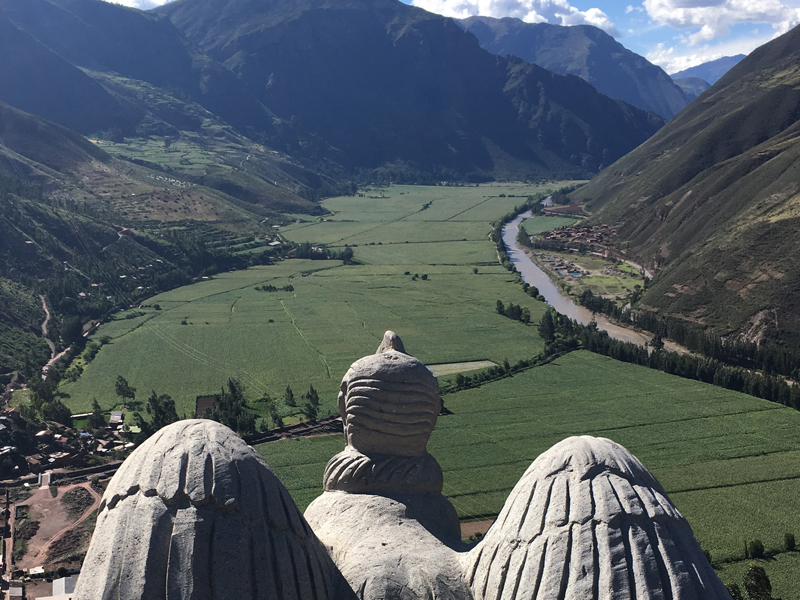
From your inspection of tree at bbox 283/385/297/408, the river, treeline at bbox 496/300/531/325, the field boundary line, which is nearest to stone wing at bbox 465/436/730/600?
tree at bbox 283/385/297/408

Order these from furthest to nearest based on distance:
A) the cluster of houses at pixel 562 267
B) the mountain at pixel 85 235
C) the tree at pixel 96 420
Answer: the cluster of houses at pixel 562 267 → the mountain at pixel 85 235 → the tree at pixel 96 420

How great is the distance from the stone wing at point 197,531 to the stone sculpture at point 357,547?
0.01 metres

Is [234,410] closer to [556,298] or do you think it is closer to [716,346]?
[716,346]

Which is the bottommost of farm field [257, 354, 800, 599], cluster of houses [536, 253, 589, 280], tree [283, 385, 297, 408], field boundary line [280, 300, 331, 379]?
farm field [257, 354, 800, 599]

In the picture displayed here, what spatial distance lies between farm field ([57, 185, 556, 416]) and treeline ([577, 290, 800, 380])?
40.4ft

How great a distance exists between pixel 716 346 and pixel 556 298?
31842 millimetres

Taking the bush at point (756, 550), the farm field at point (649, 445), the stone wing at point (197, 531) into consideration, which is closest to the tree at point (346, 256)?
the farm field at point (649, 445)

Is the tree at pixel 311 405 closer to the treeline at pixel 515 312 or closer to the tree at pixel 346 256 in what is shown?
the treeline at pixel 515 312

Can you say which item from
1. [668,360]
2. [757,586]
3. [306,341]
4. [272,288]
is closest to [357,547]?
[757,586]

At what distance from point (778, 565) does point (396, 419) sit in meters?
31.4

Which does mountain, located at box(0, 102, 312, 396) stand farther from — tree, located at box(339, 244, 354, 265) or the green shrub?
the green shrub

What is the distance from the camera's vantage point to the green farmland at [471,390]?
43219 millimetres

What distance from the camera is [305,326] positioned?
286 ft

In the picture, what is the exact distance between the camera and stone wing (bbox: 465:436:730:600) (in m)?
7.77
